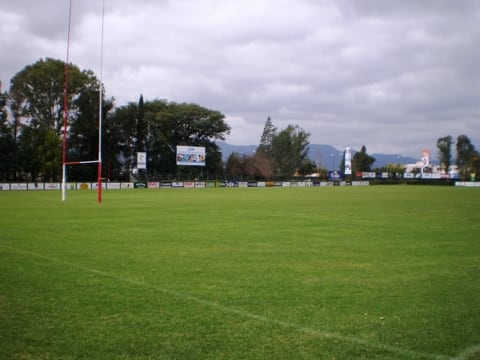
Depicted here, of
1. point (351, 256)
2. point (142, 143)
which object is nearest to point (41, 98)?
point (142, 143)

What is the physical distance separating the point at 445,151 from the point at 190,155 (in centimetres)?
9621

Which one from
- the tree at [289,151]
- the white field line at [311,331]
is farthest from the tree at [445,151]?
the white field line at [311,331]

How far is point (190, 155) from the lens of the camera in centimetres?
6944

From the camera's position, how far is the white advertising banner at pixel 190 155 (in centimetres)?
6812

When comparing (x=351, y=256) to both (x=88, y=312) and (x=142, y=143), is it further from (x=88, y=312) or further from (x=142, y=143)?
(x=142, y=143)

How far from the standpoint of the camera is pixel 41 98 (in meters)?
64.6

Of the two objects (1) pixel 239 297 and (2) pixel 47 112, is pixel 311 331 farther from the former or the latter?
(2) pixel 47 112

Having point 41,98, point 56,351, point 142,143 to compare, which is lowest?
point 56,351

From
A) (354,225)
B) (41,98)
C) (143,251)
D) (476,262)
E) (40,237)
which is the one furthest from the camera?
(41,98)

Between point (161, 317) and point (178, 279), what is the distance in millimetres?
1927

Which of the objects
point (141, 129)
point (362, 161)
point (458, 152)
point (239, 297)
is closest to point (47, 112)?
point (141, 129)

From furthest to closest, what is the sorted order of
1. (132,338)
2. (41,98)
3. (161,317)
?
(41,98)
(161,317)
(132,338)

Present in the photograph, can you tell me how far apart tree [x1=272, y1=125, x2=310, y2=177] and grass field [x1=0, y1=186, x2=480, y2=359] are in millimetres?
107738

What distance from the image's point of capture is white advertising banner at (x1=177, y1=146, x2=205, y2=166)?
68.1m
